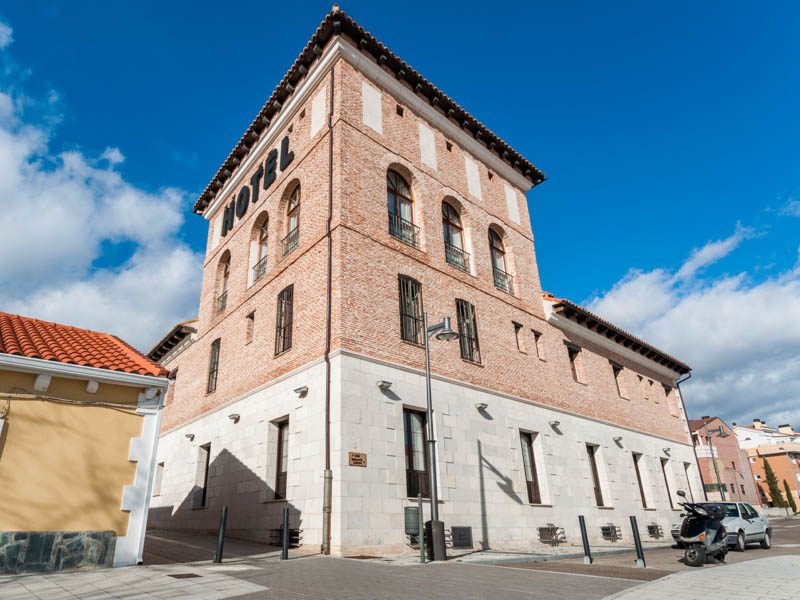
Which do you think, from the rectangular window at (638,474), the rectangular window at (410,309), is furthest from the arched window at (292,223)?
the rectangular window at (638,474)

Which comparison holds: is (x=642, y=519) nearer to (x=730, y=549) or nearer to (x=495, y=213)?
(x=730, y=549)

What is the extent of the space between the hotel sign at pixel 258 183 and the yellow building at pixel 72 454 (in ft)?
34.9

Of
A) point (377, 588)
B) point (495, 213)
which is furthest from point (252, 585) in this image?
point (495, 213)

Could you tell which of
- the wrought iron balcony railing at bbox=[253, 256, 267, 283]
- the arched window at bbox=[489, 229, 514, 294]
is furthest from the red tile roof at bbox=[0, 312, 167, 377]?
the arched window at bbox=[489, 229, 514, 294]

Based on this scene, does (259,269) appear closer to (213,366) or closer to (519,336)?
(213,366)

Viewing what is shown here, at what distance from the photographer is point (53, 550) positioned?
738 cm

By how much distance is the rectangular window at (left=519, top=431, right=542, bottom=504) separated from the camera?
15781 mm

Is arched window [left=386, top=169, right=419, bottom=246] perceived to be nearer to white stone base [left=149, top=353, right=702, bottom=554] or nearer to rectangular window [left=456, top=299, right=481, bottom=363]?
rectangular window [left=456, top=299, right=481, bottom=363]

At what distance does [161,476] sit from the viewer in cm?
1994

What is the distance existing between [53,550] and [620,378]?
76.0 feet

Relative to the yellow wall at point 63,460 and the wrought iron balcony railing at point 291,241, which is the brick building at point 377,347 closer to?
the wrought iron balcony railing at point 291,241

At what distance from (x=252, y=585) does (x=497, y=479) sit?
30.7ft

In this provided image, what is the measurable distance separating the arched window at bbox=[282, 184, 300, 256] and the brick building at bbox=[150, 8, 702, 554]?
0.08 metres

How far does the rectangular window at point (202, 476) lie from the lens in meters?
16.1
